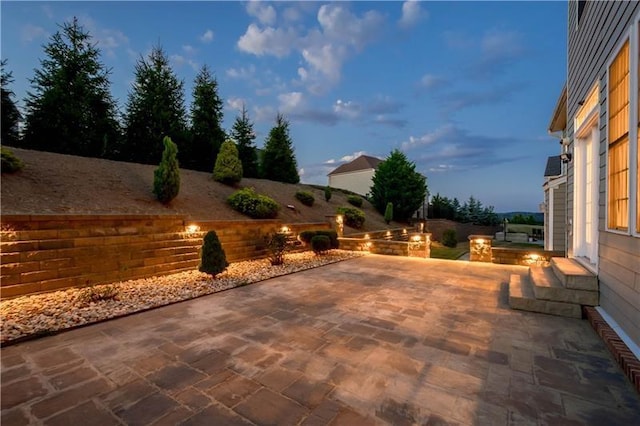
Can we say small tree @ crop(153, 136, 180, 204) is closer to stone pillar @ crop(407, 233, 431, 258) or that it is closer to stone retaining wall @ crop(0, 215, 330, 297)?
stone retaining wall @ crop(0, 215, 330, 297)

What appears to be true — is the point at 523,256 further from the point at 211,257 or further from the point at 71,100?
the point at 71,100

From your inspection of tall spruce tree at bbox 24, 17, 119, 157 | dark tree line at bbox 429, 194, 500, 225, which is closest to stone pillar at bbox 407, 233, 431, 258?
tall spruce tree at bbox 24, 17, 119, 157

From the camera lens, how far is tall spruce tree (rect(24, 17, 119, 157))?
9.81 meters

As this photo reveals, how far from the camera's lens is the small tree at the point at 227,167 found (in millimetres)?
12484

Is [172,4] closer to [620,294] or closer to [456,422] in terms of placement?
[456,422]

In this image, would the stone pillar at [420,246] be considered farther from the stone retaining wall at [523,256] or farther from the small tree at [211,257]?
the small tree at [211,257]

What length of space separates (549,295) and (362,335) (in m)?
3.01

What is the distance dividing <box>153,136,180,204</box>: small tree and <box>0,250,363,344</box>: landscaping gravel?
340cm

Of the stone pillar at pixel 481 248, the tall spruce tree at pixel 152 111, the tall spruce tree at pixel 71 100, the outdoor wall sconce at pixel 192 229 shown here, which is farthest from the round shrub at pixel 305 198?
the stone pillar at pixel 481 248

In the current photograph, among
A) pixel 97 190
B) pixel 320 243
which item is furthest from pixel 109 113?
pixel 320 243

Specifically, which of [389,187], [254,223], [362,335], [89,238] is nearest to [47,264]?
[89,238]

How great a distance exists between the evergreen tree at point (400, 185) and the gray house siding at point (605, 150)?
50.2 feet

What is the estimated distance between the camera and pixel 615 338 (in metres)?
2.73

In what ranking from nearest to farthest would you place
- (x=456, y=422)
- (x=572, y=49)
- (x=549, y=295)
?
(x=456, y=422), (x=549, y=295), (x=572, y=49)
